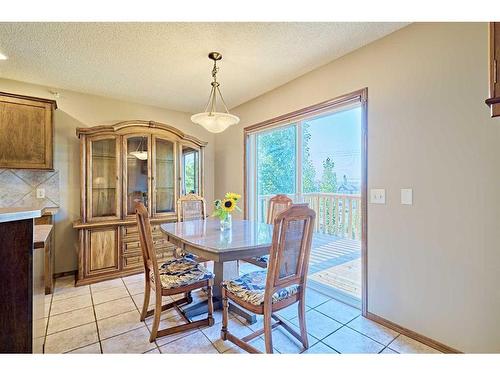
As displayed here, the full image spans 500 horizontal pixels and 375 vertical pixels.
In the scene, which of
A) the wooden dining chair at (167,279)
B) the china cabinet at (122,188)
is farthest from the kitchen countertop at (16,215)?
the china cabinet at (122,188)

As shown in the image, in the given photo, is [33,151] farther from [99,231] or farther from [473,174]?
[473,174]

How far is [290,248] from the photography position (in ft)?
5.15

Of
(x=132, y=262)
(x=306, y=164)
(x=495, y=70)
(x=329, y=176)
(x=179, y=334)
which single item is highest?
(x=495, y=70)

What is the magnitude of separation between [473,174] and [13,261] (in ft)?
8.02

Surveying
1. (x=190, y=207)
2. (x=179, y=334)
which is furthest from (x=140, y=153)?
(x=179, y=334)

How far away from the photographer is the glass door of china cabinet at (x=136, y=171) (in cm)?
308

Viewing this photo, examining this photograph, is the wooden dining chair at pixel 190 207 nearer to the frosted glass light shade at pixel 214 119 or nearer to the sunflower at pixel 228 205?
the sunflower at pixel 228 205

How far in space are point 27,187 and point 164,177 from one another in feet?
5.04

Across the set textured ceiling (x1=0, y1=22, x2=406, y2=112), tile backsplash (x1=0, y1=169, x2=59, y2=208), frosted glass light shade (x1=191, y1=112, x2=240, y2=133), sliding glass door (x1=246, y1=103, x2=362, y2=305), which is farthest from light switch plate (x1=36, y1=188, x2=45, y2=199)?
sliding glass door (x1=246, y1=103, x2=362, y2=305)

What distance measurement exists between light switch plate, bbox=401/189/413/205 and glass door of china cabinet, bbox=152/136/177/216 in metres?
2.74

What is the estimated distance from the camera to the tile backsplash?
273 cm

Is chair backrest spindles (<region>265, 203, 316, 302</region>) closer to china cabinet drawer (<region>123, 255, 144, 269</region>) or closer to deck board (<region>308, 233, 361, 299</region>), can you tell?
deck board (<region>308, 233, 361, 299</region>)

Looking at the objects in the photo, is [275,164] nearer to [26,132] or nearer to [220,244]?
[220,244]
